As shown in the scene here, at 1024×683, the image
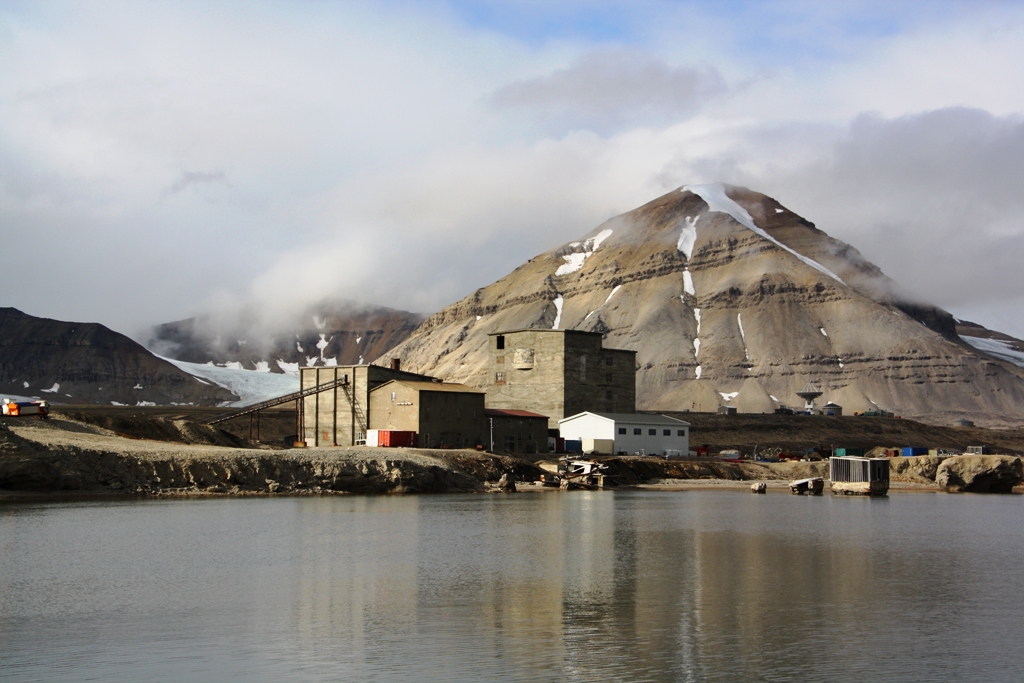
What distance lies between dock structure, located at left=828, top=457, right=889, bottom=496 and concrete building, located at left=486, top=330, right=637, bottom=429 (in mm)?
31037

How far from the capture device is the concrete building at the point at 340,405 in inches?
3391

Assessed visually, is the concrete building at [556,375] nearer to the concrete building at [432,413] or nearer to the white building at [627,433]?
the white building at [627,433]

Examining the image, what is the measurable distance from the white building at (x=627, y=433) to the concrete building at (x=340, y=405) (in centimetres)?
1546

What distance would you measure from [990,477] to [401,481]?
43.0m

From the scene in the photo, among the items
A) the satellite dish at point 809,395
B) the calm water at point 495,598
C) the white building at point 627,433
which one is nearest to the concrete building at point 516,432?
the white building at point 627,433

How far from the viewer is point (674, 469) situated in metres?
87.0

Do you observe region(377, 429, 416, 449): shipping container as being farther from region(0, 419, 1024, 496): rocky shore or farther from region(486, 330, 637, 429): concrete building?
region(486, 330, 637, 429): concrete building

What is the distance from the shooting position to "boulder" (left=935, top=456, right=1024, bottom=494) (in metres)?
78.9

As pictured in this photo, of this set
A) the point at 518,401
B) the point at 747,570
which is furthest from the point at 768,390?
the point at 747,570

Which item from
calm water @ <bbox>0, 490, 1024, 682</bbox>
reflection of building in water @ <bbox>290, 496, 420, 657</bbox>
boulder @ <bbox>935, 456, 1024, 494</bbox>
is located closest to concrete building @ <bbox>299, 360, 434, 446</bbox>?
reflection of building in water @ <bbox>290, 496, 420, 657</bbox>

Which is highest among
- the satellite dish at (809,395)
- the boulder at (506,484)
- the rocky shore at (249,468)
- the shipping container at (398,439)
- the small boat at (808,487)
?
the satellite dish at (809,395)

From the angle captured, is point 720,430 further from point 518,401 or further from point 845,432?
point 518,401

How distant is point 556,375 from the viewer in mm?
105312

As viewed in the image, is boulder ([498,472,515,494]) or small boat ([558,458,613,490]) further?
small boat ([558,458,613,490])
